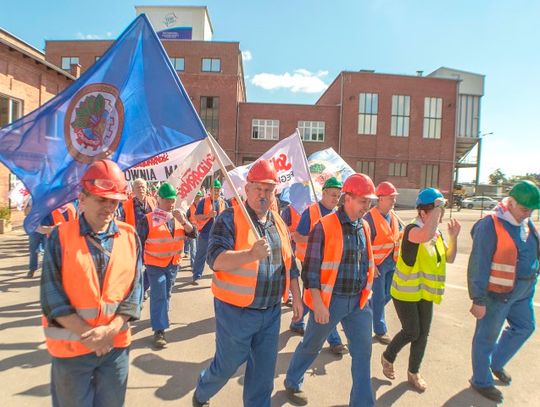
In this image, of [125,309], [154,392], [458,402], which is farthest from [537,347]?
[125,309]

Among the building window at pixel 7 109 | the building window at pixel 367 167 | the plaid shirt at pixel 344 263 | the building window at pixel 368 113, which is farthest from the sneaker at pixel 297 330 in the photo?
the building window at pixel 368 113

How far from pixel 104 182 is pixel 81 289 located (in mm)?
611

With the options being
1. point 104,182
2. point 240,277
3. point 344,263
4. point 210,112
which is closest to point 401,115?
point 210,112

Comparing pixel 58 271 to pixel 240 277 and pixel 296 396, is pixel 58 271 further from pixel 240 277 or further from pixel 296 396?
pixel 296 396

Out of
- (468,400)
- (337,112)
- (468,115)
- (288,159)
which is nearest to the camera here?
(468,400)

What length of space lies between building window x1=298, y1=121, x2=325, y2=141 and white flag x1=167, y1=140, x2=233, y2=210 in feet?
106

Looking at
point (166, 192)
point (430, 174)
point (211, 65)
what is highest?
point (211, 65)

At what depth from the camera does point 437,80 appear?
39.5 metres

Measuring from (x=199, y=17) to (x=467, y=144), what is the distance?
34862 millimetres

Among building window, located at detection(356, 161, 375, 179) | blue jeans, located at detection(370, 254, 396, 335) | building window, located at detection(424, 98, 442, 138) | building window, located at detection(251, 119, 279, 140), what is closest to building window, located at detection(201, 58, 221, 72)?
building window, located at detection(251, 119, 279, 140)

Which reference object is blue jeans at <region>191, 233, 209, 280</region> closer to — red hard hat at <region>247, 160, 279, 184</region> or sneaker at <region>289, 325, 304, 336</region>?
sneaker at <region>289, 325, 304, 336</region>

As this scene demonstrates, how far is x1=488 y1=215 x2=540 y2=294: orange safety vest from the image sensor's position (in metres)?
3.51

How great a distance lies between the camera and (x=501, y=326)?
364 centimetres

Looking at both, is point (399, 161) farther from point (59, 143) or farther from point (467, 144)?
point (59, 143)
